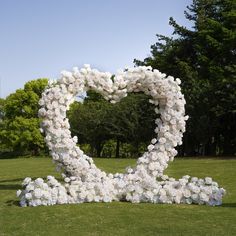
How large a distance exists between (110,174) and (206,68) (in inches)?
1176

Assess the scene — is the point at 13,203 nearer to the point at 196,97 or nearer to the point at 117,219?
the point at 117,219

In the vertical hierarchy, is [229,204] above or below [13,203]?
above

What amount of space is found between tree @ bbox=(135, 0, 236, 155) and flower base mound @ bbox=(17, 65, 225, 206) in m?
23.3

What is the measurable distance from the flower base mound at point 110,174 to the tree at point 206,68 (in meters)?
23.3

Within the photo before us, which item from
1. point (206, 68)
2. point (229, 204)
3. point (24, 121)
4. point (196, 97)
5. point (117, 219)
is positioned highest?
point (206, 68)

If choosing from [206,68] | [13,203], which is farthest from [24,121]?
[13,203]

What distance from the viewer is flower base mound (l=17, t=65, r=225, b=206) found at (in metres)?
11.6

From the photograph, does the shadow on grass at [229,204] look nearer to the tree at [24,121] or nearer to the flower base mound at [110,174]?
the flower base mound at [110,174]

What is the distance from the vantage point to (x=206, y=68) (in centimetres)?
4122

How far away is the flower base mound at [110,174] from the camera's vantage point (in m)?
11.6

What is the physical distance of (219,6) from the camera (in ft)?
142

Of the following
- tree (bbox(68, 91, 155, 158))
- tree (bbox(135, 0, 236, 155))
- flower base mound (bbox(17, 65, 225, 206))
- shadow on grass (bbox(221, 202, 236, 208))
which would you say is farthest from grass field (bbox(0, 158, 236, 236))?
tree (bbox(68, 91, 155, 158))

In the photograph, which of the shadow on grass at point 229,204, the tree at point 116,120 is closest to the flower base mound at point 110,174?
the shadow on grass at point 229,204

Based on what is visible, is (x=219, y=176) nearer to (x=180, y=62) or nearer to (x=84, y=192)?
(x=84, y=192)
